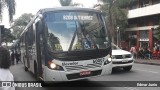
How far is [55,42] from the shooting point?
9297 millimetres

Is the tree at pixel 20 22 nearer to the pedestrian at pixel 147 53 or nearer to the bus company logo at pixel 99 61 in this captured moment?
the pedestrian at pixel 147 53

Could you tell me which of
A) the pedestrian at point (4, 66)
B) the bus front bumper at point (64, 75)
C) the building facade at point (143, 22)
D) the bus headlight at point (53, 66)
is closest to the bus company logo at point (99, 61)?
the bus front bumper at point (64, 75)

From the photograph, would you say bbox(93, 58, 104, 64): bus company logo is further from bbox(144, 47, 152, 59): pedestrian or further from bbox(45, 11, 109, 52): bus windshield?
bbox(144, 47, 152, 59): pedestrian

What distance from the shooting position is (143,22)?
40.8m

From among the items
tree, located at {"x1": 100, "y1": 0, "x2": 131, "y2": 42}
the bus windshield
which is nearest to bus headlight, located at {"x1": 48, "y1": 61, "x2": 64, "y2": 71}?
the bus windshield

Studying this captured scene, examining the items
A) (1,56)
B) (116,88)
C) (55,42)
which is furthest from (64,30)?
(1,56)

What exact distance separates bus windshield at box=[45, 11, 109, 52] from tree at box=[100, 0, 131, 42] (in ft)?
94.3

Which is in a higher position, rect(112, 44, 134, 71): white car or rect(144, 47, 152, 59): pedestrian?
rect(112, 44, 134, 71): white car

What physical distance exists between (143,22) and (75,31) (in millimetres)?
32784

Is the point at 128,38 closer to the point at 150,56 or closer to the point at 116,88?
the point at 150,56

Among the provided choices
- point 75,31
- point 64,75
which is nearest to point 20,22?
point 75,31

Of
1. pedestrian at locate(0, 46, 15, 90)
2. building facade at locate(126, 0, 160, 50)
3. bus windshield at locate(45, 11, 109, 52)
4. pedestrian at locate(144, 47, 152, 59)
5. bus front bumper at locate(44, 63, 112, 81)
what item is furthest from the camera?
building facade at locate(126, 0, 160, 50)

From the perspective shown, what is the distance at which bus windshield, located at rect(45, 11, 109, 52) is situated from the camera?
9305 mm

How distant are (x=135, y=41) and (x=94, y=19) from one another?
3448 cm
